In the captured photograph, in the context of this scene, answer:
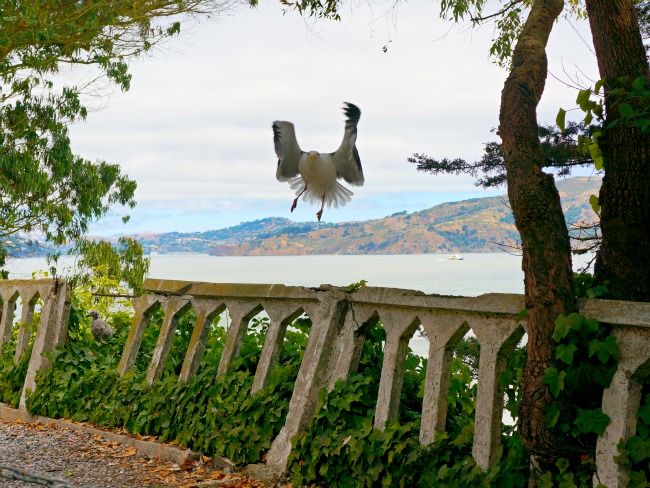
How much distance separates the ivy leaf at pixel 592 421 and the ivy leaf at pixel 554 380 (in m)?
0.14

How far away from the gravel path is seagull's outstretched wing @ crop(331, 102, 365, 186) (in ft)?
10.1

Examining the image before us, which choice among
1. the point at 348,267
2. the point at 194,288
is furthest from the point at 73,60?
the point at 194,288

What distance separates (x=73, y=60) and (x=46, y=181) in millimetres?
2445

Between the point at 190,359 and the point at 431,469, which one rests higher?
the point at 190,359

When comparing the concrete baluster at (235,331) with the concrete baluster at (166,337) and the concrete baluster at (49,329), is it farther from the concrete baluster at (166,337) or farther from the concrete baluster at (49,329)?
the concrete baluster at (49,329)

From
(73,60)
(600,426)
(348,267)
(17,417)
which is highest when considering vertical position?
(73,60)

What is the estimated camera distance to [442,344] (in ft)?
12.9

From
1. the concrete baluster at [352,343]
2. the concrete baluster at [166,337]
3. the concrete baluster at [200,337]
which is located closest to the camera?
the concrete baluster at [352,343]

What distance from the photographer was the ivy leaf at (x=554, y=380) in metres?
3.20

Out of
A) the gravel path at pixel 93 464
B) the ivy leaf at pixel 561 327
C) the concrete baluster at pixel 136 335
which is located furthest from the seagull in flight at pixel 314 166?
the ivy leaf at pixel 561 327

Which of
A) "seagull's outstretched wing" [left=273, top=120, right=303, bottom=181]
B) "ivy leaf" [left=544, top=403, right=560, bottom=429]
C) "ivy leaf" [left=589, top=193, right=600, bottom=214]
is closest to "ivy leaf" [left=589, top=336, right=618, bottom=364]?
"ivy leaf" [left=544, top=403, right=560, bottom=429]

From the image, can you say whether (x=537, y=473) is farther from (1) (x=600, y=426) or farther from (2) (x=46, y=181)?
(2) (x=46, y=181)

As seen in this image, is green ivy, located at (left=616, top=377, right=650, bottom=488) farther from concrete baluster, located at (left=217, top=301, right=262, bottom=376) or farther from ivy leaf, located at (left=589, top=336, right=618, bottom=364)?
concrete baluster, located at (left=217, top=301, right=262, bottom=376)

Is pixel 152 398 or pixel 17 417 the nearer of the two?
pixel 152 398
